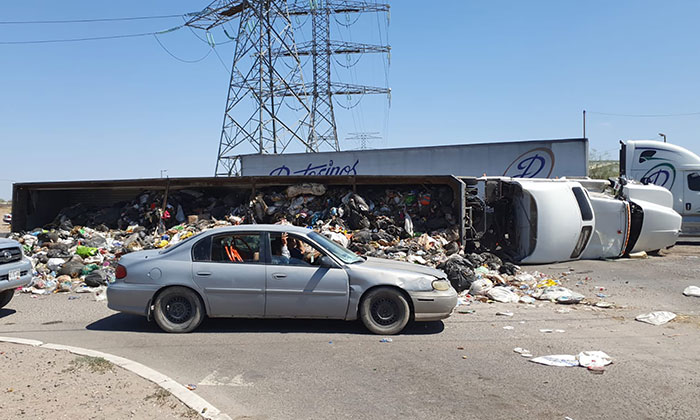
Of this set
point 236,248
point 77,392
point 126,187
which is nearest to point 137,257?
point 236,248

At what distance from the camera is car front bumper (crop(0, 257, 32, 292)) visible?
7.55 meters

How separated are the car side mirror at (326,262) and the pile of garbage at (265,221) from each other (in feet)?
14.3

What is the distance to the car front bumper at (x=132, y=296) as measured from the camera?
22.0 feet

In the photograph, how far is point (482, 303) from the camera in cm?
881

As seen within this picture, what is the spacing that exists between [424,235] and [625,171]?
944 centimetres

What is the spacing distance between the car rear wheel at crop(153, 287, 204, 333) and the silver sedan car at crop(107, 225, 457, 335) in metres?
0.01

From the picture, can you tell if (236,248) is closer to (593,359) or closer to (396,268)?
(396,268)

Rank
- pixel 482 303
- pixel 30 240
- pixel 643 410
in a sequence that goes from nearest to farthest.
Answer: pixel 643 410
pixel 482 303
pixel 30 240

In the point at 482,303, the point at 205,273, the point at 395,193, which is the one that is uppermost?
the point at 395,193

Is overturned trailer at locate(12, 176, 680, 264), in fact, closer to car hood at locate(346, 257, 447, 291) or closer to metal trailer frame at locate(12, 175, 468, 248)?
metal trailer frame at locate(12, 175, 468, 248)

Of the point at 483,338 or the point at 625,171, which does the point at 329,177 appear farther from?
the point at 625,171

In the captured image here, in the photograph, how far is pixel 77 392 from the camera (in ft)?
14.4

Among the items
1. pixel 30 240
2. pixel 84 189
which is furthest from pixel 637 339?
pixel 84 189

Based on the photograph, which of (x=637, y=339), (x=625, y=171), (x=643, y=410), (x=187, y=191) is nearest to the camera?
(x=643, y=410)
